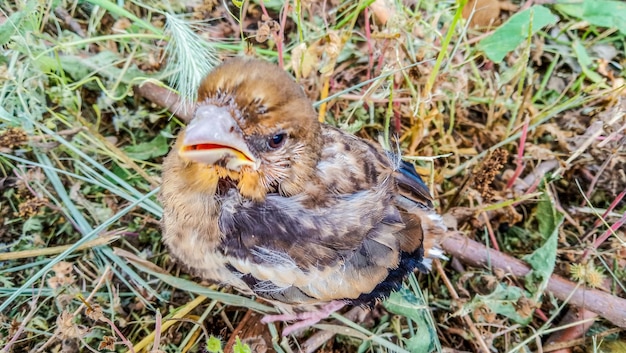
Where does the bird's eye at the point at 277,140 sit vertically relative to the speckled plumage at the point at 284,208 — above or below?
above

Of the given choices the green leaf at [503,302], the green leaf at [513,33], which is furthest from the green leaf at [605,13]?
the green leaf at [503,302]

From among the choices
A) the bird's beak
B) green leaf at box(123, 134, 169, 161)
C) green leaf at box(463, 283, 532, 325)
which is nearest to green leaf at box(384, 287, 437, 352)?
green leaf at box(463, 283, 532, 325)

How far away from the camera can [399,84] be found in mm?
2389

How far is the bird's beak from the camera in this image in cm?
133

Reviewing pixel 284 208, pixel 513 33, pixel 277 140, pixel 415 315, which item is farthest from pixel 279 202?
pixel 513 33

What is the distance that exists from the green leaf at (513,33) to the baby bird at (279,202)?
0.78 meters

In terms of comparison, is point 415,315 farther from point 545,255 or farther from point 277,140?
point 277,140

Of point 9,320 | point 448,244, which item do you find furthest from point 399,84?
point 9,320

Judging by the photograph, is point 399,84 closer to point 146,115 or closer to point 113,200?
point 146,115

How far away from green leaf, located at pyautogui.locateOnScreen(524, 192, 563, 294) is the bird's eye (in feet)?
4.33

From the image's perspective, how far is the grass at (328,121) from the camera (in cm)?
211

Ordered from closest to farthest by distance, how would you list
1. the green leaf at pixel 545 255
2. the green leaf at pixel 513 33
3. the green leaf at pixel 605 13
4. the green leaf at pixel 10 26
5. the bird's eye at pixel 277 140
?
the bird's eye at pixel 277 140 < the green leaf at pixel 10 26 < the green leaf at pixel 545 255 < the green leaf at pixel 513 33 < the green leaf at pixel 605 13

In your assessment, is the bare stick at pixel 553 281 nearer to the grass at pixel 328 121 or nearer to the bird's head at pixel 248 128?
the grass at pixel 328 121

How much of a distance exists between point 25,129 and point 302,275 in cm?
138
